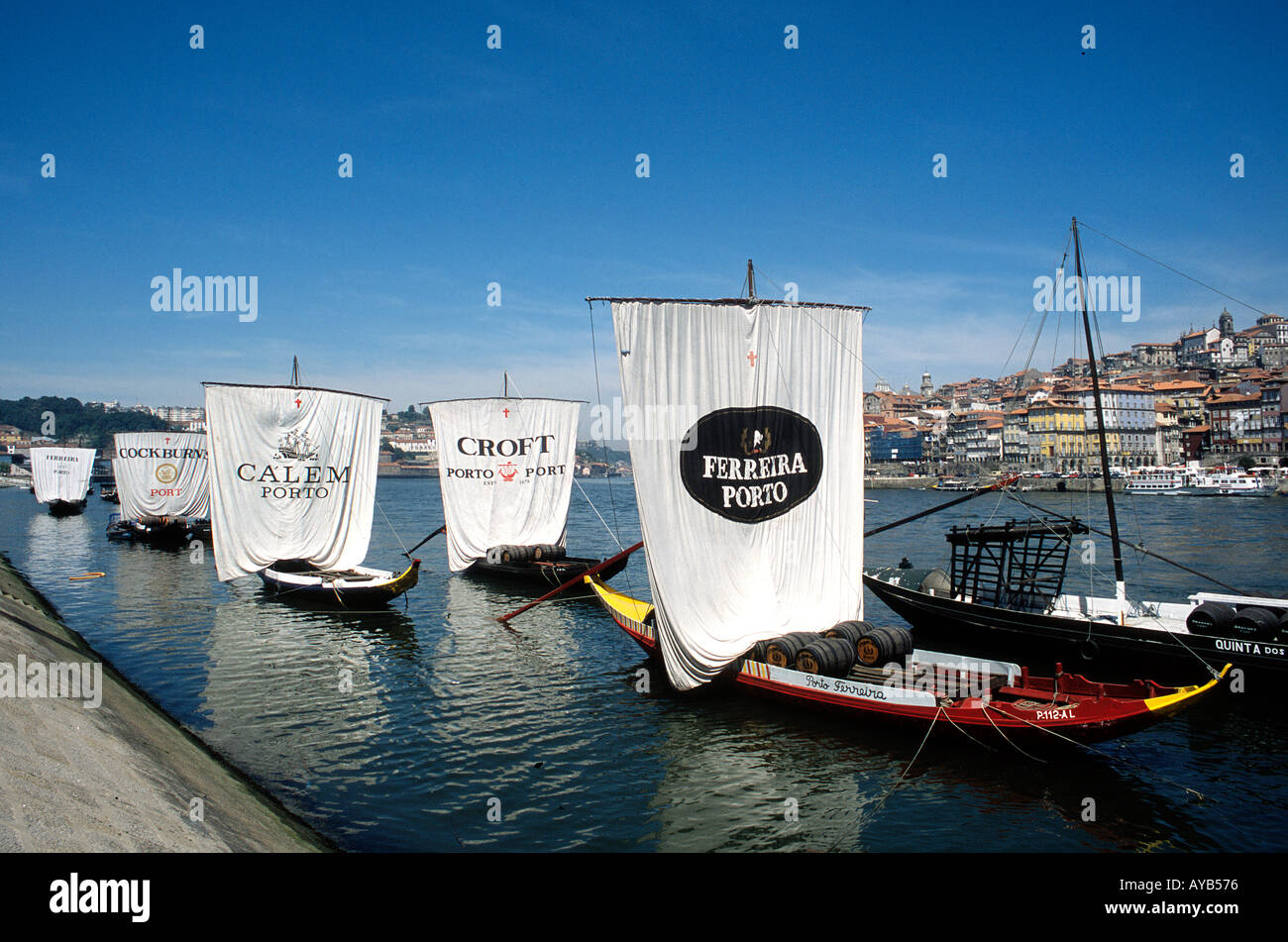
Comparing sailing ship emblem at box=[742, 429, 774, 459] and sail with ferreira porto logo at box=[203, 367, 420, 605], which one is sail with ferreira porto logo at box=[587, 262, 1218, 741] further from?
sail with ferreira porto logo at box=[203, 367, 420, 605]

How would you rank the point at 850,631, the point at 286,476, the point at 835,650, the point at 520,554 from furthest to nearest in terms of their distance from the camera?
1. the point at 520,554
2. the point at 286,476
3. the point at 850,631
4. the point at 835,650

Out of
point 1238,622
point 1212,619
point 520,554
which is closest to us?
point 1238,622

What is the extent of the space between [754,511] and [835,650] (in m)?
3.74

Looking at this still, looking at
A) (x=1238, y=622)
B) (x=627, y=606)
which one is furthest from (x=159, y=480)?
(x=1238, y=622)

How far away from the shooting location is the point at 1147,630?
69.7 feet

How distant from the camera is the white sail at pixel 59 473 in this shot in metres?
86.4

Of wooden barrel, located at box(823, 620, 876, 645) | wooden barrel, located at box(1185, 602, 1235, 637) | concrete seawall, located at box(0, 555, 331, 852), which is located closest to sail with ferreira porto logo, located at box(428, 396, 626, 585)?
wooden barrel, located at box(823, 620, 876, 645)

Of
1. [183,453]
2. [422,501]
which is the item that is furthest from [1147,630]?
[422,501]

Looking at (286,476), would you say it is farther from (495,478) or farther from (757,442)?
(757,442)

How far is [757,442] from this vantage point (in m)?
19.0

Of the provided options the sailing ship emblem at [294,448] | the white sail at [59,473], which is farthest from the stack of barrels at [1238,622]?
the white sail at [59,473]

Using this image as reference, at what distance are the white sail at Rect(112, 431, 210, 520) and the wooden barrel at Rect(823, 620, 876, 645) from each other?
2099 inches

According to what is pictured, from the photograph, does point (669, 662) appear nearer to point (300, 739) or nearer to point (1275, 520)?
point (300, 739)
